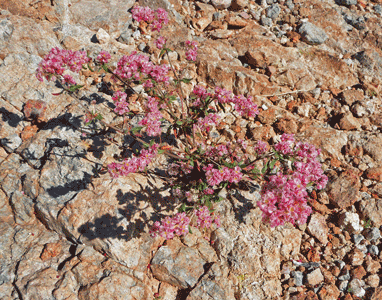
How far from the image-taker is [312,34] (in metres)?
8.26

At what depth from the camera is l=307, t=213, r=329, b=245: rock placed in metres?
5.49

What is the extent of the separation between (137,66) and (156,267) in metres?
3.77

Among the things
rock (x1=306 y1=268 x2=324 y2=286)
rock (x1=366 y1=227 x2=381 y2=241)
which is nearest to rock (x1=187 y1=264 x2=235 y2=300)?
rock (x1=306 y1=268 x2=324 y2=286)

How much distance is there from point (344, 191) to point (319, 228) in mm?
1023

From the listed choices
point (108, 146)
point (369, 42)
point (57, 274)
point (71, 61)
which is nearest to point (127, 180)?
point (108, 146)

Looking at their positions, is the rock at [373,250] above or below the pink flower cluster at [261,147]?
below

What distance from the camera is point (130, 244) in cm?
491

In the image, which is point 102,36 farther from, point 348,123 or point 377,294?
point 377,294

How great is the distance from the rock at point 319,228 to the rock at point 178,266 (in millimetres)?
2404

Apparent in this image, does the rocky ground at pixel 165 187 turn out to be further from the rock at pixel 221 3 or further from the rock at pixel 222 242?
the rock at pixel 221 3

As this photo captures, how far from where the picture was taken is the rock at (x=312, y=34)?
8.23 metres

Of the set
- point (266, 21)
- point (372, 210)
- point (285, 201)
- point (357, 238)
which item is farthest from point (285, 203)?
point (266, 21)

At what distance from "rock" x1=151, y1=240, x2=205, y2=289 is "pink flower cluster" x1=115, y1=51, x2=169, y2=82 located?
3.32m

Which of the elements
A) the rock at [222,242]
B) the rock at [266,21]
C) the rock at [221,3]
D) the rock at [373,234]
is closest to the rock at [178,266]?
the rock at [222,242]
